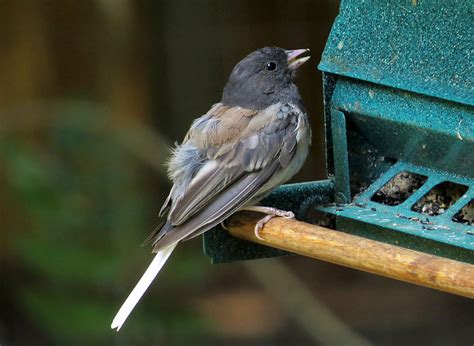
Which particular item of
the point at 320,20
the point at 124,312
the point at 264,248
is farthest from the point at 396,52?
the point at 320,20

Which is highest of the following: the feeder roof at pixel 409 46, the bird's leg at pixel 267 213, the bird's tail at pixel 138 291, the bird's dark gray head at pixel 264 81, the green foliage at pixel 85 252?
the feeder roof at pixel 409 46

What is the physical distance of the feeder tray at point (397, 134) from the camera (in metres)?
3.10

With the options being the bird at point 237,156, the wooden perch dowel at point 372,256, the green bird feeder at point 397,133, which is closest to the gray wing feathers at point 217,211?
the bird at point 237,156

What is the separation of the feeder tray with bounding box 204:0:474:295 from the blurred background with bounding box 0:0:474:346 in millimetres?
1410

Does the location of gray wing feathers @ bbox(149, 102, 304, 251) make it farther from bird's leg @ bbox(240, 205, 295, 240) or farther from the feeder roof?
the feeder roof

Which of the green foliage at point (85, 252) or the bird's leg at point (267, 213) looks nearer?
the bird's leg at point (267, 213)

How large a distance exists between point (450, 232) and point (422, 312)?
3.52 metres

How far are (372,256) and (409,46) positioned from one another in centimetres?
83

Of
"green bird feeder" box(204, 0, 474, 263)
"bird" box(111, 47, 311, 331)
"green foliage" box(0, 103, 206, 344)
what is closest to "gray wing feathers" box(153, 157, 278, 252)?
"bird" box(111, 47, 311, 331)

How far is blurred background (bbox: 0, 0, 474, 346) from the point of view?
16.1ft

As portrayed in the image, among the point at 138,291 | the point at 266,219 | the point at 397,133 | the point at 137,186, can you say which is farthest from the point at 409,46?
the point at 137,186

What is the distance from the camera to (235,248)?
12.0ft

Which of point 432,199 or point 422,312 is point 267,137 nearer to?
point 432,199

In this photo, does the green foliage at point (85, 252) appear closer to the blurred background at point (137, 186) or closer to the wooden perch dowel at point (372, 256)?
the blurred background at point (137, 186)
